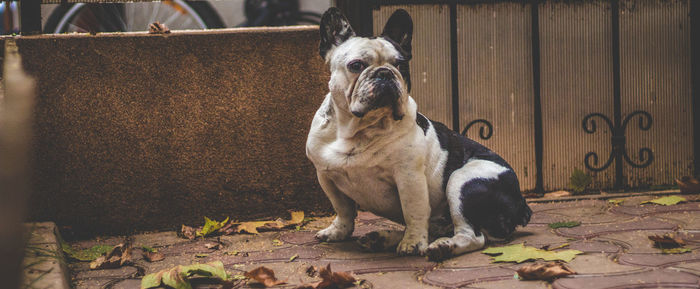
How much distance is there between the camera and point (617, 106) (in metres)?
4.13

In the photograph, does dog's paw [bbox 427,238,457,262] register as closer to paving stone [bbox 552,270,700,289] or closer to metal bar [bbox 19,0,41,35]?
paving stone [bbox 552,270,700,289]

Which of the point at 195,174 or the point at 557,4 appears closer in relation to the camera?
the point at 195,174

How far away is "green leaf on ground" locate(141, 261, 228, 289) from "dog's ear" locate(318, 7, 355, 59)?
1104mm

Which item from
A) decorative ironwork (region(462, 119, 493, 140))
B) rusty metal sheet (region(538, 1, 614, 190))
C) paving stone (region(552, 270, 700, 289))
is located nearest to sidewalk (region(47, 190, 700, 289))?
paving stone (region(552, 270, 700, 289))

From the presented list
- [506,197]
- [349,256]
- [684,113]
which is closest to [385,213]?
[349,256]

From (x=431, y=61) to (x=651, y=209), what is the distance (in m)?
1.58

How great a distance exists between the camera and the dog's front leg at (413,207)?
2.69 m

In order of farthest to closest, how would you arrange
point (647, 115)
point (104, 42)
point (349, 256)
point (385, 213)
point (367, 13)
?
point (647, 115)
point (367, 13)
point (104, 42)
point (385, 213)
point (349, 256)

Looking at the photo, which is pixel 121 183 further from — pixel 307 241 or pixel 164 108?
pixel 307 241

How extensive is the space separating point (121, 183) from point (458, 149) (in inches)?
75.9

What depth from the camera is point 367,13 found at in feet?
12.8

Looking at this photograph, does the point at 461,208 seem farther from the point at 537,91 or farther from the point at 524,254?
the point at 537,91

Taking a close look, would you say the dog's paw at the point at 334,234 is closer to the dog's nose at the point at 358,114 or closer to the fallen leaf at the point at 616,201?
the dog's nose at the point at 358,114

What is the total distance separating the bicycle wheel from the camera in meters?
4.66
